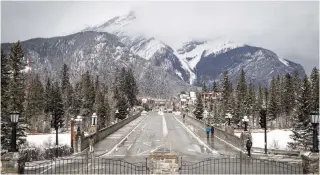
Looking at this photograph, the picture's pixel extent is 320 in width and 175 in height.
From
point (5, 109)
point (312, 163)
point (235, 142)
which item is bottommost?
point (235, 142)

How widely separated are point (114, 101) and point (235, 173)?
9519cm

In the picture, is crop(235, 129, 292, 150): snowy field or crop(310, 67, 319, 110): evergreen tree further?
crop(235, 129, 292, 150): snowy field

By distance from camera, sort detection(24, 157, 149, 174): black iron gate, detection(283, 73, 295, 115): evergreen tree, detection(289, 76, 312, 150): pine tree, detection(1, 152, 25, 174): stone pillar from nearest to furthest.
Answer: detection(1, 152, 25, 174): stone pillar → detection(24, 157, 149, 174): black iron gate → detection(289, 76, 312, 150): pine tree → detection(283, 73, 295, 115): evergreen tree

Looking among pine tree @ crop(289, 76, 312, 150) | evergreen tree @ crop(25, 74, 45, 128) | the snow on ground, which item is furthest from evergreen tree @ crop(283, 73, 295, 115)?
the snow on ground

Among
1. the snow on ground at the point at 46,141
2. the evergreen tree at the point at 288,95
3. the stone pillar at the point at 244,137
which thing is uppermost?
the evergreen tree at the point at 288,95

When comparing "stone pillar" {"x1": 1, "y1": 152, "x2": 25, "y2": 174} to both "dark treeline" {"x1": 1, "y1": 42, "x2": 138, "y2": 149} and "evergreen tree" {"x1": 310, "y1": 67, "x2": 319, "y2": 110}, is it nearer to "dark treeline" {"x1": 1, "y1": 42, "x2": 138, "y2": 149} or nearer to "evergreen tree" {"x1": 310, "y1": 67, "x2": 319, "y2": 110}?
"dark treeline" {"x1": 1, "y1": 42, "x2": 138, "y2": 149}

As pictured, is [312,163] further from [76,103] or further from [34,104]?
[76,103]

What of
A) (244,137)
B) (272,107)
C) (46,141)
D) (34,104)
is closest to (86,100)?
(34,104)

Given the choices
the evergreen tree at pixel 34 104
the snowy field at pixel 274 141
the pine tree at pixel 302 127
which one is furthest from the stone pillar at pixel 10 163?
the evergreen tree at pixel 34 104

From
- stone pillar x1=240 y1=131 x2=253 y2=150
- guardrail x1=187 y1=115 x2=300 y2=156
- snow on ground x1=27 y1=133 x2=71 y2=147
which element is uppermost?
stone pillar x1=240 y1=131 x2=253 y2=150

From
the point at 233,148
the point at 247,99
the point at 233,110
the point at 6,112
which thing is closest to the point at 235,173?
the point at 233,148

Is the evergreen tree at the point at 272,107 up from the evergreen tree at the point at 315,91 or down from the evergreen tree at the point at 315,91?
down

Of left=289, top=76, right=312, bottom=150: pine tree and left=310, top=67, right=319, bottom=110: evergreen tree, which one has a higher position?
left=310, top=67, right=319, bottom=110: evergreen tree

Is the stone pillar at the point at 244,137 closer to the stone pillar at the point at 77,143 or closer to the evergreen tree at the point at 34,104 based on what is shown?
the stone pillar at the point at 77,143
